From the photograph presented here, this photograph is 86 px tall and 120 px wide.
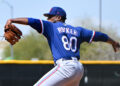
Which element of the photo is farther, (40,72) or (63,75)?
(40,72)

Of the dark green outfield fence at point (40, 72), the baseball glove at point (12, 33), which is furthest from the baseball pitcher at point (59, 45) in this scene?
the dark green outfield fence at point (40, 72)

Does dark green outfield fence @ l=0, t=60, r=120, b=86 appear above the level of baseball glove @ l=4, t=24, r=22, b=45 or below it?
below

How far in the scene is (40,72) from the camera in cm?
944

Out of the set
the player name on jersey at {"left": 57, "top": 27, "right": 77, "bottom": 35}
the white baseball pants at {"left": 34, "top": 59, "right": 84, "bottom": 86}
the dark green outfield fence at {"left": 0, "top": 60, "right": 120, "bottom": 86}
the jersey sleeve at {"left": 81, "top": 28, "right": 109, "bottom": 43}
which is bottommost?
the dark green outfield fence at {"left": 0, "top": 60, "right": 120, "bottom": 86}

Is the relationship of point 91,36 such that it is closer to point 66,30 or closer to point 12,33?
point 66,30

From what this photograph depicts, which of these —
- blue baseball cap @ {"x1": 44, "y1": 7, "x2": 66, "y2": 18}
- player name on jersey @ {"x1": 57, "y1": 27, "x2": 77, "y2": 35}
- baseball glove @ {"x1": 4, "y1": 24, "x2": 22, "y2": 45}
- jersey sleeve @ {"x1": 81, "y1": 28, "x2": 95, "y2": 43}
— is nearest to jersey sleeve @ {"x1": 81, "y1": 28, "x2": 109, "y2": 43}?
jersey sleeve @ {"x1": 81, "y1": 28, "x2": 95, "y2": 43}

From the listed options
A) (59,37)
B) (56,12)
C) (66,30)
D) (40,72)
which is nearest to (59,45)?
(59,37)

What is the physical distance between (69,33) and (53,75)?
22.8 inches

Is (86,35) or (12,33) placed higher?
(12,33)

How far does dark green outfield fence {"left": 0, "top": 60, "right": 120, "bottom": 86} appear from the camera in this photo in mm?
9320

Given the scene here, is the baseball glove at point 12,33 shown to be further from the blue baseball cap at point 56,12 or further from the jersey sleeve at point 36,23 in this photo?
the blue baseball cap at point 56,12

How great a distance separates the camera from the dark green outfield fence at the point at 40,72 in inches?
367

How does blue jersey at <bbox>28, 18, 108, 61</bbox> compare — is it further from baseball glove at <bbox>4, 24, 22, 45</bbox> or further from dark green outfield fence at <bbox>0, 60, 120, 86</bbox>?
dark green outfield fence at <bbox>0, 60, 120, 86</bbox>

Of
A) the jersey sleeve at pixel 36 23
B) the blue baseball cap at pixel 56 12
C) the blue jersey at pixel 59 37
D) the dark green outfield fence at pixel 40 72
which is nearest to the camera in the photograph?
the jersey sleeve at pixel 36 23
